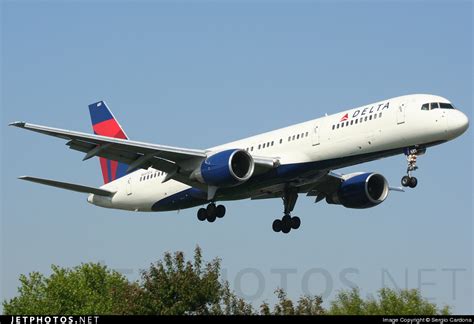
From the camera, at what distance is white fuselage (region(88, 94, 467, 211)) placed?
147 ft

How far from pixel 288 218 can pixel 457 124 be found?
38.8 feet

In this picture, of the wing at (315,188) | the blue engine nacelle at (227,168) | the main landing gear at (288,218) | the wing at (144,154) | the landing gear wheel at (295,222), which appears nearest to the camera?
the wing at (144,154)

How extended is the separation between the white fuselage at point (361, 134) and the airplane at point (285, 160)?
4 cm

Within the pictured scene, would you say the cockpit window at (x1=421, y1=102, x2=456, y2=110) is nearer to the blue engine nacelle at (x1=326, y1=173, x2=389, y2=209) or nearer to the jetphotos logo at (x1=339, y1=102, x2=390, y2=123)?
the jetphotos logo at (x1=339, y1=102, x2=390, y2=123)

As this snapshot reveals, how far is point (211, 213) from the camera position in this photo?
168ft

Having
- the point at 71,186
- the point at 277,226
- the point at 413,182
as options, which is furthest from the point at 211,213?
the point at 413,182

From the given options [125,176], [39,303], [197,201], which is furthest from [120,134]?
[39,303]

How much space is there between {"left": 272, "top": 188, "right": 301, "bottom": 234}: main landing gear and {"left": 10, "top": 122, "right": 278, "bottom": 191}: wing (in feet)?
14.0

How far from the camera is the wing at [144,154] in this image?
46.5 meters

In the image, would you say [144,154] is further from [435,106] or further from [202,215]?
[435,106]

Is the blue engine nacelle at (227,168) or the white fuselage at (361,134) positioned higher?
the white fuselage at (361,134)

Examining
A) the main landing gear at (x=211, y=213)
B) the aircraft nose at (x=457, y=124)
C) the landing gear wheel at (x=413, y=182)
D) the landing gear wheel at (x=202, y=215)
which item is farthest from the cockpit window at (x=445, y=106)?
the landing gear wheel at (x=202, y=215)

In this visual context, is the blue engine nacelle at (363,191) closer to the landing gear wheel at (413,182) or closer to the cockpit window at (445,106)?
the landing gear wheel at (413,182)

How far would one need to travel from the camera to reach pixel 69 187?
53094 millimetres
